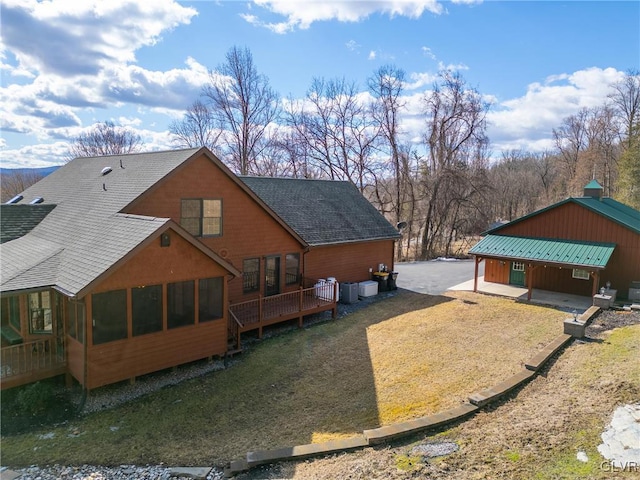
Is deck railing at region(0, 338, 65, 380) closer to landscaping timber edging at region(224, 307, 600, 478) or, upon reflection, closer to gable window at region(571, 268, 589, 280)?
landscaping timber edging at region(224, 307, 600, 478)

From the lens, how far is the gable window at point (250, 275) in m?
14.6

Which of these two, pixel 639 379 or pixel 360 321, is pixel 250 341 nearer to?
pixel 360 321

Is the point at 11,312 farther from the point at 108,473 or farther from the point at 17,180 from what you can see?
the point at 17,180

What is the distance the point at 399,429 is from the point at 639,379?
5.03 meters

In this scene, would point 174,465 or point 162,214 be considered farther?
point 162,214

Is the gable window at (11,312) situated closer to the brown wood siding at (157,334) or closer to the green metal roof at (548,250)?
the brown wood siding at (157,334)

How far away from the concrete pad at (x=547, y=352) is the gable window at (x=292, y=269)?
884 centimetres

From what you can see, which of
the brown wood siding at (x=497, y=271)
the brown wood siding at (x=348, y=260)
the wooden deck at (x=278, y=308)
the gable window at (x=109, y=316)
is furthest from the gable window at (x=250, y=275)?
the brown wood siding at (x=497, y=271)

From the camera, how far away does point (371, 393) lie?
969cm

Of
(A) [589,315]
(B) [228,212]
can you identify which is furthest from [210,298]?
(A) [589,315]

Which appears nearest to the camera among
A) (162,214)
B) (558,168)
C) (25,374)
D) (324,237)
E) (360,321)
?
(25,374)

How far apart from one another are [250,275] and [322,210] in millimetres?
5659

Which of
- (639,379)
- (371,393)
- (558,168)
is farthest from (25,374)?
(558,168)

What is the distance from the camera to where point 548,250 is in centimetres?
1764
